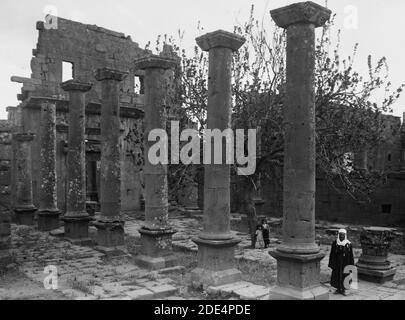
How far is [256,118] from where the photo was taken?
11.7m

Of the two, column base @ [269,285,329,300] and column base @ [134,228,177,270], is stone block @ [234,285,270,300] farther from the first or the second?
column base @ [134,228,177,270]

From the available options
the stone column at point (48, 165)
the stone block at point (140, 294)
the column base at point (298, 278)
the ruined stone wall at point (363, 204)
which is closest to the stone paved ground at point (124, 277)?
the stone block at point (140, 294)

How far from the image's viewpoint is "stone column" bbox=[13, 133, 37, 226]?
59.1ft

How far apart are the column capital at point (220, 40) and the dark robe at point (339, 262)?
176 inches

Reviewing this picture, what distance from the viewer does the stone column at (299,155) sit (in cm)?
683

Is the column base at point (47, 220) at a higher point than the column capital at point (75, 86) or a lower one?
lower

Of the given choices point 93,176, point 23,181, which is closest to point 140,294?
point 23,181

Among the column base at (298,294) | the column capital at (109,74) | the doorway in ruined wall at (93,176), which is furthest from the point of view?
the doorway in ruined wall at (93,176)

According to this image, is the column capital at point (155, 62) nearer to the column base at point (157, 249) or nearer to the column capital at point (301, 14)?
the column capital at point (301, 14)

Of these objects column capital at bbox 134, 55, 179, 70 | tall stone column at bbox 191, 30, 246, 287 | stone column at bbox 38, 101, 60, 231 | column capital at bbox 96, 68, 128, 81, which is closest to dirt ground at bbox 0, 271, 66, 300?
tall stone column at bbox 191, 30, 246, 287

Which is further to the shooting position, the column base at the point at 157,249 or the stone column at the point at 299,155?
the column base at the point at 157,249
